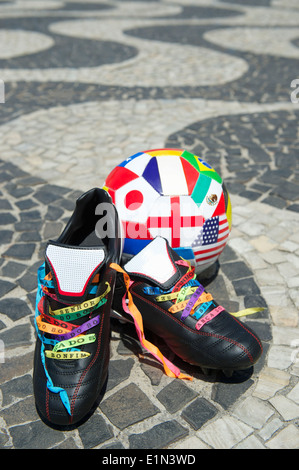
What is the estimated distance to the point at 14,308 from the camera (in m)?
3.70

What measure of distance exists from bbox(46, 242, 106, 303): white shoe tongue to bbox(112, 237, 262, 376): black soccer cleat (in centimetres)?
36

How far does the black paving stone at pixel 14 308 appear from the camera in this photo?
3629 mm

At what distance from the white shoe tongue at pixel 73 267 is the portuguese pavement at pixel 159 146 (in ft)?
2.23

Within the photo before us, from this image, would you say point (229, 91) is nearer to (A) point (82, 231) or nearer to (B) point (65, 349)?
(A) point (82, 231)

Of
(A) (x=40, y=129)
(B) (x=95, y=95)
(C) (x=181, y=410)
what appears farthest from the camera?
(B) (x=95, y=95)

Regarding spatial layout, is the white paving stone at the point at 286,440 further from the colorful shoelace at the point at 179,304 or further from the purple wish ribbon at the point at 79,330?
the purple wish ribbon at the point at 79,330

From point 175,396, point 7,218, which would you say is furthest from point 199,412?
point 7,218

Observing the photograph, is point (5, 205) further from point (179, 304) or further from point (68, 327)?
point (179, 304)

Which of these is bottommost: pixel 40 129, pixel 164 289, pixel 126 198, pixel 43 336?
pixel 40 129

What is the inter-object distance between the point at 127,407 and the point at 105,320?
0.56 metres

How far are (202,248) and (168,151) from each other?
2.95 feet

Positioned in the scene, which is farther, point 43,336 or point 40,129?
point 40,129

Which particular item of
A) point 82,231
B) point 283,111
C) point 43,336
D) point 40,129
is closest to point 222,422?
point 43,336

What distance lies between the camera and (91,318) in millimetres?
2928
